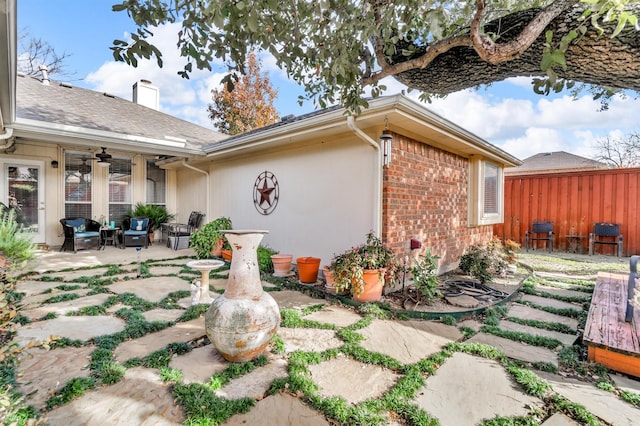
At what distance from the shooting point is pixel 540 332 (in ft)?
10.8

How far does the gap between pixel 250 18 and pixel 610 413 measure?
3367mm

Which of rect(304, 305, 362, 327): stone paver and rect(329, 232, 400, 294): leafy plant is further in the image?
rect(329, 232, 400, 294): leafy plant

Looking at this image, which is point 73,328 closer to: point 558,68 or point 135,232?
point 558,68

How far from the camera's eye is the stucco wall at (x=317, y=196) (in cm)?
481

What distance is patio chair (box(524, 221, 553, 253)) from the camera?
8.85m

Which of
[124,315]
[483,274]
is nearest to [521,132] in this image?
[483,274]

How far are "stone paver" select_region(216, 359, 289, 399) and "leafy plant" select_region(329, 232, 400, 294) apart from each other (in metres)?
1.64

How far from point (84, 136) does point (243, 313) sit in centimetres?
626

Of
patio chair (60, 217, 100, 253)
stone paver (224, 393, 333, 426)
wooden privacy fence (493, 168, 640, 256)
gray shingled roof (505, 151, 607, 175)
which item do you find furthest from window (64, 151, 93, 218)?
gray shingled roof (505, 151, 607, 175)

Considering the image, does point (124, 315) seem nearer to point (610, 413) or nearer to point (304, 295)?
point (304, 295)

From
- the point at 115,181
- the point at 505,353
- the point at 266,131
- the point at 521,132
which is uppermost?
the point at 521,132

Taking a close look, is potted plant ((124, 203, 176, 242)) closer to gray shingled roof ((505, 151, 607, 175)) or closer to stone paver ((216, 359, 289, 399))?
stone paver ((216, 359, 289, 399))

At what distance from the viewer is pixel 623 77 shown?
2.17m

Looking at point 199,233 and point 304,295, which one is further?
point 199,233
